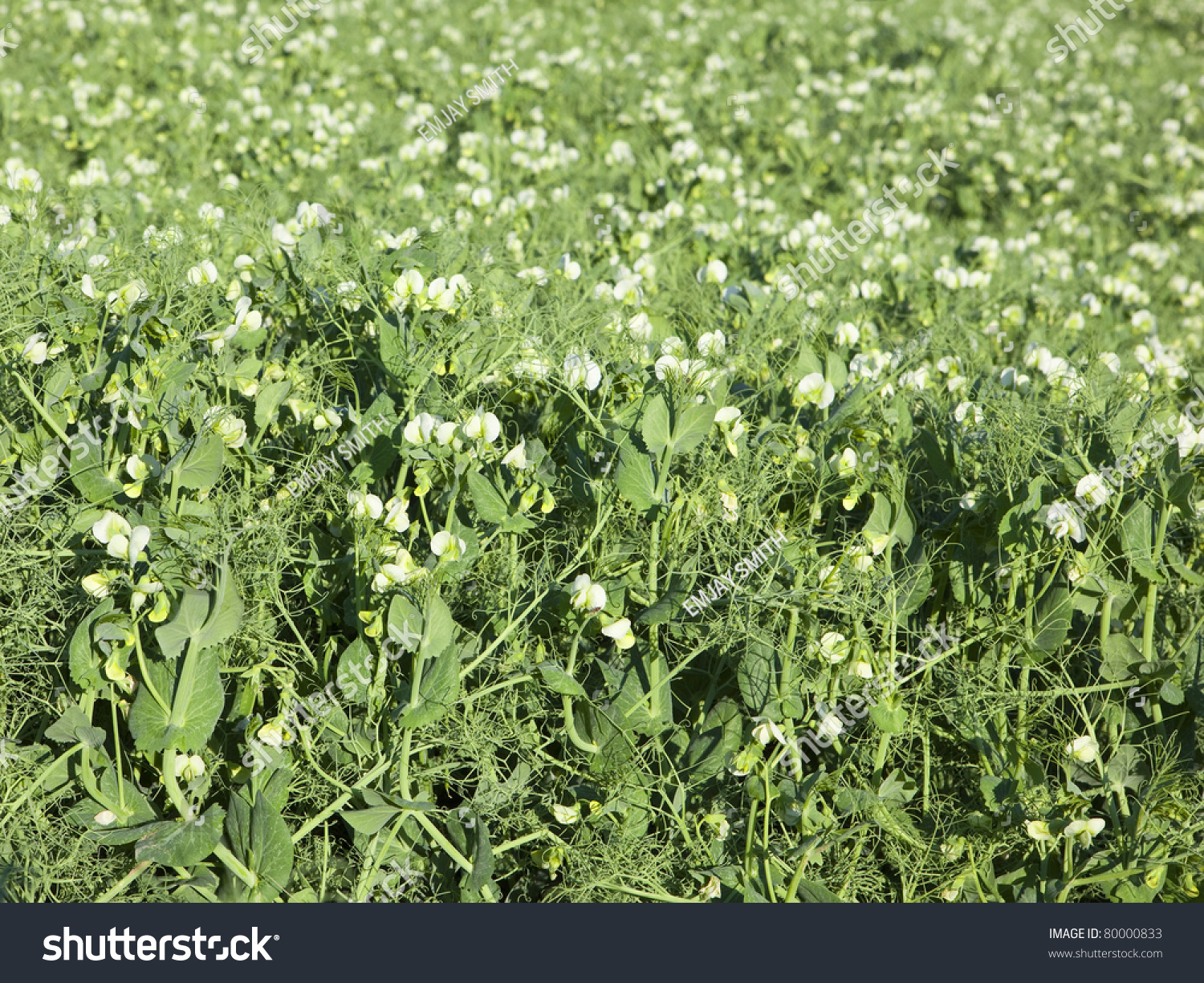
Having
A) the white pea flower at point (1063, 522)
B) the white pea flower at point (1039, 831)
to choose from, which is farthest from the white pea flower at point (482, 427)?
the white pea flower at point (1039, 831)

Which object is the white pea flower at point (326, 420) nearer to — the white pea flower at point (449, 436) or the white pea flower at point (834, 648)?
the white pea flower at point (449, 436)

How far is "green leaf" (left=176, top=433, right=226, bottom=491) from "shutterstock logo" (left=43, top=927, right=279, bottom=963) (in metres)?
0.86

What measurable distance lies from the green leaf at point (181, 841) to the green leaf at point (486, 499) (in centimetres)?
77

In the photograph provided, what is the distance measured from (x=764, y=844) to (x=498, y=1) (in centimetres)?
720

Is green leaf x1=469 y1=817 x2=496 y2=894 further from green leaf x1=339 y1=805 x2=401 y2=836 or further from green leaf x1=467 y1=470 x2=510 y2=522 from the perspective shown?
green leaf x1=467 y1=470 x2=510 y2=522

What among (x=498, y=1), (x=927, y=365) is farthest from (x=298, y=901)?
(x=498, y=1)

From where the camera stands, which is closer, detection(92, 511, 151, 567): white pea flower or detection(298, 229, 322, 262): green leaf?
detection(92, 511, 151, 567): white pea flower

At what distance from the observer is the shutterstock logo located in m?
1.83

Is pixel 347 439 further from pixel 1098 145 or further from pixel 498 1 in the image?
pixel 498 1

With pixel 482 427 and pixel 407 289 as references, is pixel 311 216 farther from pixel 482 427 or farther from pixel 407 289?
pixel 482 427

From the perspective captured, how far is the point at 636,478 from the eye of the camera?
7.00ft

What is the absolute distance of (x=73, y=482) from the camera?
88.5 inches

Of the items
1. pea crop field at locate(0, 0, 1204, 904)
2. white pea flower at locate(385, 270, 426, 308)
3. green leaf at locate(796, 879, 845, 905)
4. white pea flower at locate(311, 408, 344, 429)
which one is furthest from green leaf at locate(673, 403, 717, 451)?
green leaf at locate(796, 879, 845, 905)

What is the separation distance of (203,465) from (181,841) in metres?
0.75
